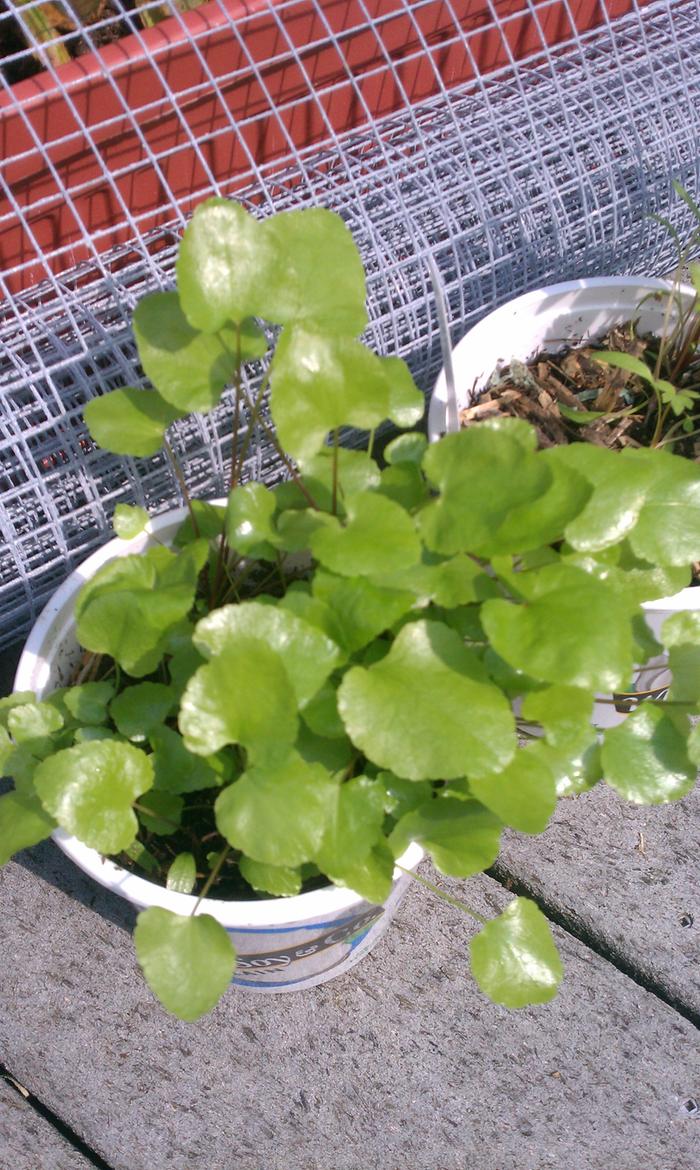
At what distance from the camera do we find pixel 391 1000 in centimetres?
93

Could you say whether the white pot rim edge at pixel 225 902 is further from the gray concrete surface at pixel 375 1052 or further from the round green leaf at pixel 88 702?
the gray concrete surface at pixel 375 1052

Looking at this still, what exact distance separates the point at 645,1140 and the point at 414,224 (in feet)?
2.93

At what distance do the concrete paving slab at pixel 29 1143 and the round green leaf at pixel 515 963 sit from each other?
511 millimetres

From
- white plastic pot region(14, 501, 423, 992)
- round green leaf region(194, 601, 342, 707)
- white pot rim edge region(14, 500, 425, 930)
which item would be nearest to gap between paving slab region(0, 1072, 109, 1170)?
white plastic pot region(14, 501, 423, 992)

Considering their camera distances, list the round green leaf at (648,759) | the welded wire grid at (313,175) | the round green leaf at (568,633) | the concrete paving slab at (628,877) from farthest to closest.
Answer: the concrete paving slab at (628,877), the welded wire grid at (313,175), the round green leaf at (648,759), the round green leaf at (568,633)

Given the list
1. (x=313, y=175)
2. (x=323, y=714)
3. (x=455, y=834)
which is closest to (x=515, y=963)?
(x=455, y=834)

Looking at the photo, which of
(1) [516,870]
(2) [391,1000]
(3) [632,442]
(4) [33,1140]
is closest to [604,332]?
(3) [632,442]

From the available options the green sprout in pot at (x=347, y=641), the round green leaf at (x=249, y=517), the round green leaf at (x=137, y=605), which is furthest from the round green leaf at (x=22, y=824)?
the round green leaf at (x=249, y=517)

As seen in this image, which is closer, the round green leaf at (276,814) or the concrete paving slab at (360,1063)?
the round green leaf at (276,814)

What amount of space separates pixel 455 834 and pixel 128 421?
34cm

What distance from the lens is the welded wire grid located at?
85cm

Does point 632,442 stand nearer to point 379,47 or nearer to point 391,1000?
point 379,47

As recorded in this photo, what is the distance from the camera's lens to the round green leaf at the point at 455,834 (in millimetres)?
563

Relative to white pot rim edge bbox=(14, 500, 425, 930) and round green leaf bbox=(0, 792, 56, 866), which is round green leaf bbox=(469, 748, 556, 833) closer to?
white pot rim edge bbox=(14, 500, 425, 930)
